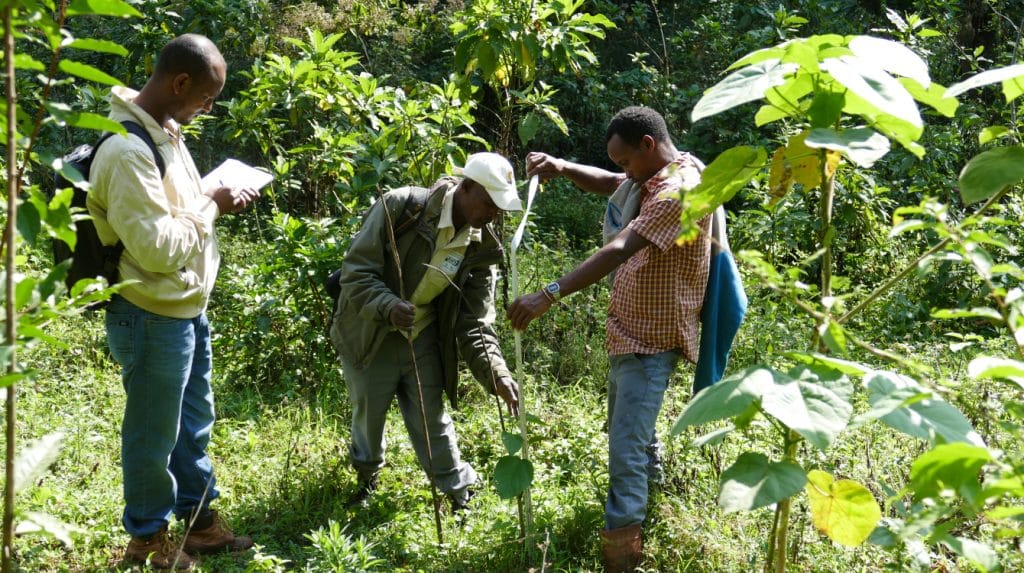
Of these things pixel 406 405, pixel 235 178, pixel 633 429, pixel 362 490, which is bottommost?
pixel 362 490

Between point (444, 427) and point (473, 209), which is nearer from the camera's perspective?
point (473, 209)

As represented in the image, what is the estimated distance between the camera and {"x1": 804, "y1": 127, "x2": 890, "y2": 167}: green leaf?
147 centimetres

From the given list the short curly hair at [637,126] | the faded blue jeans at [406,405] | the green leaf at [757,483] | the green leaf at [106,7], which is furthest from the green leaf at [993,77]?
the faded blue jeans at [406,405]

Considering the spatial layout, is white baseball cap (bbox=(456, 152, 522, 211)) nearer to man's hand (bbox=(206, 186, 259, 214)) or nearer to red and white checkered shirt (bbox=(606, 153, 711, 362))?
red and white checkered shirt (bbox=(606, 153, 711, 362))

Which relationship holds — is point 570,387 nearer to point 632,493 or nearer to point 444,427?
point 444,427

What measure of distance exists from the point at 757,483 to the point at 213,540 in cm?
286

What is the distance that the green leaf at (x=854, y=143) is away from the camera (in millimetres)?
1469

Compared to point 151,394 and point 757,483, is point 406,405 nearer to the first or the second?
point 151,394

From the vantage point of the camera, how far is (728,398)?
4.72 ft

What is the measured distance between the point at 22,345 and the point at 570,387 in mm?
4120

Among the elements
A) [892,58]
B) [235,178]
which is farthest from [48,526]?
[235,178]

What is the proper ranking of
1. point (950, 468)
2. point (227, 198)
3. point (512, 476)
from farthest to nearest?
point (227, 198) → point (512, 476) → point (950, 468)

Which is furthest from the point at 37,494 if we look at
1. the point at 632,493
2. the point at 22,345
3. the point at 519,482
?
the point at 22,345

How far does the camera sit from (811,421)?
4.57 ft
